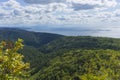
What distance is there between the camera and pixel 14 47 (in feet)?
46.9

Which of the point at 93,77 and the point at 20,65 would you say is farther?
the point at 93,77

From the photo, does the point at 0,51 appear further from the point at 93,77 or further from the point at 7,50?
the point at 93,77

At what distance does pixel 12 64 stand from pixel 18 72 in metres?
0.54

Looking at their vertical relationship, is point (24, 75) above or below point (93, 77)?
above

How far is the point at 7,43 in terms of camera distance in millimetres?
13961

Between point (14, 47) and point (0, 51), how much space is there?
76cm

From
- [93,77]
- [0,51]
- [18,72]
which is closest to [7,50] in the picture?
[0,51]

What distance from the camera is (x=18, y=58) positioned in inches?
572

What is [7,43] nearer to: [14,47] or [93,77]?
[14,47]

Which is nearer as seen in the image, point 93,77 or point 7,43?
point 7,43

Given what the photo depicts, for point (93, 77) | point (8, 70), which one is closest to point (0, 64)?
point (8, 70)

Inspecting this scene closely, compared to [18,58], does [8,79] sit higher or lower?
lower

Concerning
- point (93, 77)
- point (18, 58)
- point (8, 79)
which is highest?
point (18, 58)

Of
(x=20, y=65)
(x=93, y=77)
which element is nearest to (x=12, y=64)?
(x=20, y=65)
